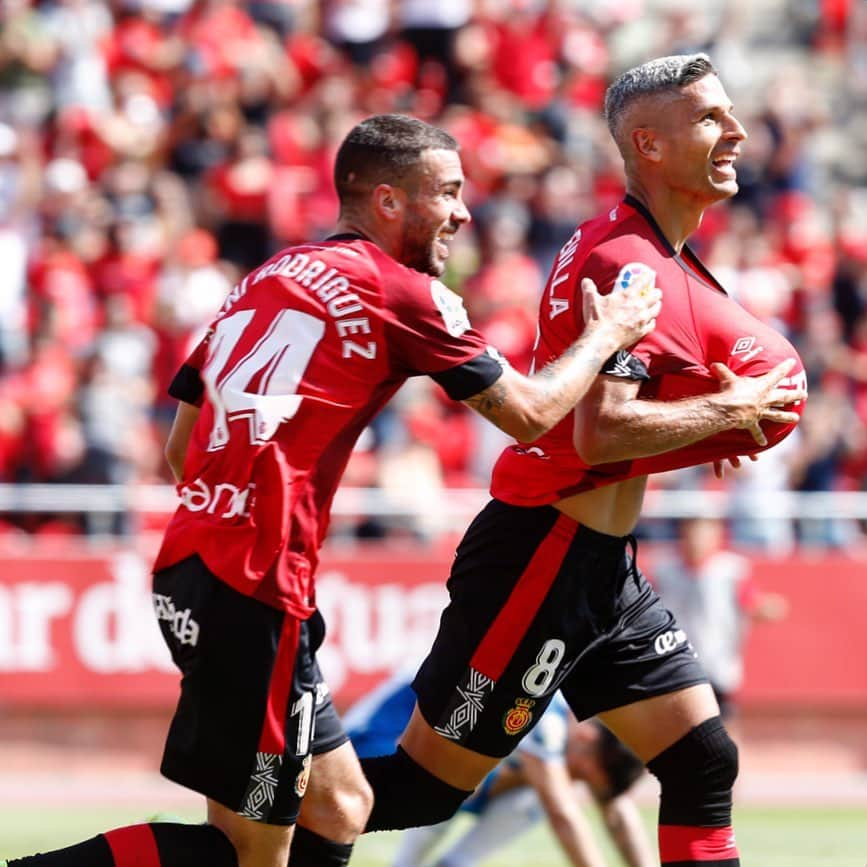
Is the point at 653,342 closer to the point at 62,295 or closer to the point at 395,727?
the point at 395,727

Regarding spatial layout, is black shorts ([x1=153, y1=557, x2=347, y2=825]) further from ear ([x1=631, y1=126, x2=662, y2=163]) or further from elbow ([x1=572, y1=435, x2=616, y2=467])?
ear ([x1=631, y1=126, x2=662, y2=163])

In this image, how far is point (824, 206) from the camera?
1658cm

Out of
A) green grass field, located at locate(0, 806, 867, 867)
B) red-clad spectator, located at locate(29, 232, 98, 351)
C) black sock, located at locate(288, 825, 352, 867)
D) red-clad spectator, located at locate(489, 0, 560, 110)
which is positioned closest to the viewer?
black sock, located at locate(288, 825, 352, 867)

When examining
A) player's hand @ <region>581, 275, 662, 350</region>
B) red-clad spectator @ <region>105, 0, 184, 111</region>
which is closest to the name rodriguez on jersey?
player's hand @ <region>581, 275, 662, 350</region>

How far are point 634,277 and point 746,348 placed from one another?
0.42 m

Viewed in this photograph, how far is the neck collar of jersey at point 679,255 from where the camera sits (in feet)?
18.0

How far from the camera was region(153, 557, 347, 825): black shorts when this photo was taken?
4.86 m

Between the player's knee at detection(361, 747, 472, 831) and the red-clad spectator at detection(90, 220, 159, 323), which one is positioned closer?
the player's knee at detection(361, 747, 472, 831)

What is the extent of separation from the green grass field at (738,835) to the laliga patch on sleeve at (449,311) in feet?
14.0

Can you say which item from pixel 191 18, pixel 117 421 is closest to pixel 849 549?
pixel 117 421

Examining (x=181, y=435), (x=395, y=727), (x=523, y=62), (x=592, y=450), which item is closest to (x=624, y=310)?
(x=592, y=450)

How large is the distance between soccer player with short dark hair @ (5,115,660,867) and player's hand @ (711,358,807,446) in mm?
390

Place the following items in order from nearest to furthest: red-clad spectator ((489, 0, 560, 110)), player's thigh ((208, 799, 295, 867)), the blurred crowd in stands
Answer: player's thigh ((208, 799, 295, 867)) < the blurred crowd in stands < red-clad spectator ((489, 0, 560, 110))

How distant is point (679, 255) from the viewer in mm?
5555
